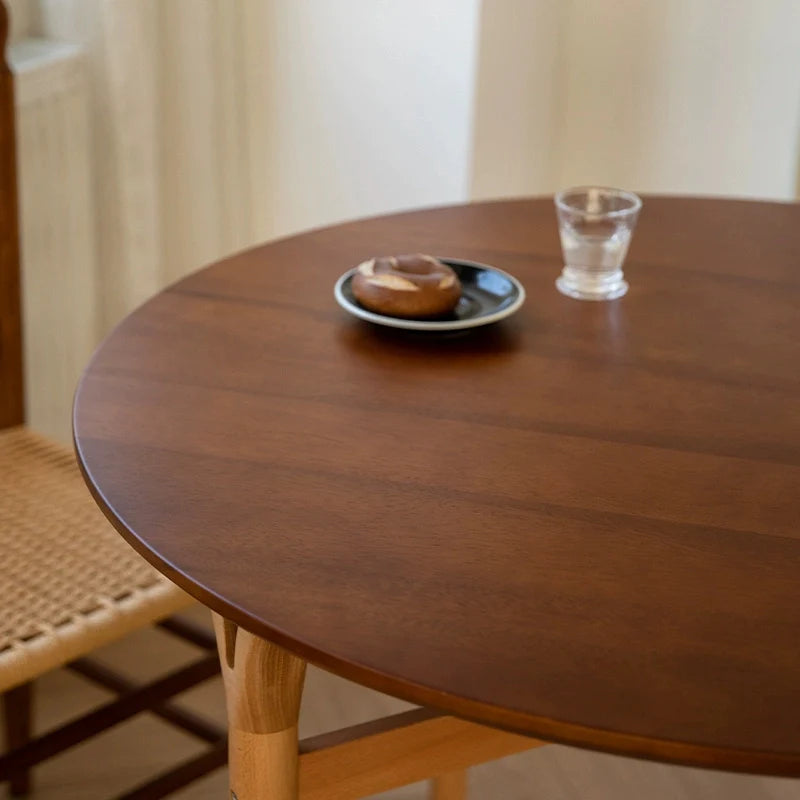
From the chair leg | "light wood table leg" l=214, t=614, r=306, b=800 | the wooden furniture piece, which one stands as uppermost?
"light wood table leg" l=214, t=614, r=306, b=800

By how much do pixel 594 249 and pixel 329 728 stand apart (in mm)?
894

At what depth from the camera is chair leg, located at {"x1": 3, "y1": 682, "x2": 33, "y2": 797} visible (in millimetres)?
1563

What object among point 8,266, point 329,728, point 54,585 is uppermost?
point 8,266

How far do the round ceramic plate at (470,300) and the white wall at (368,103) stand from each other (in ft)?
2.65

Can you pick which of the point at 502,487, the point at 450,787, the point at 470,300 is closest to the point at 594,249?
the point at 470,300

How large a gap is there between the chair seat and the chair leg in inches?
15.4

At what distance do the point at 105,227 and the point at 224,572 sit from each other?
52.5 inches

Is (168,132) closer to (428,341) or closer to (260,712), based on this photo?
(428,341)

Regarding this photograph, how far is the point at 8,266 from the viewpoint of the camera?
54.2 inches

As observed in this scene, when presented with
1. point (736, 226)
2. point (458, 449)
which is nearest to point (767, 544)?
point (458, 449)

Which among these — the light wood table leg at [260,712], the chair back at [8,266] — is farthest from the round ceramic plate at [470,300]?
the chair back at [8,266]

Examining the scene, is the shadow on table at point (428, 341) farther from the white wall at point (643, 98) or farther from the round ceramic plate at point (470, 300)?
the white wall at point (643, 98)

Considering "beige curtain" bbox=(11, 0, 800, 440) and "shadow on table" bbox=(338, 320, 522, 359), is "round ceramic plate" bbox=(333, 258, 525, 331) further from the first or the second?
"beige curtain" bbox=(11, 0, 800, 440)

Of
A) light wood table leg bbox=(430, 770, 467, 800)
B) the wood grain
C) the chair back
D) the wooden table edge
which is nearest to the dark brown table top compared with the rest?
the wooden table edge
